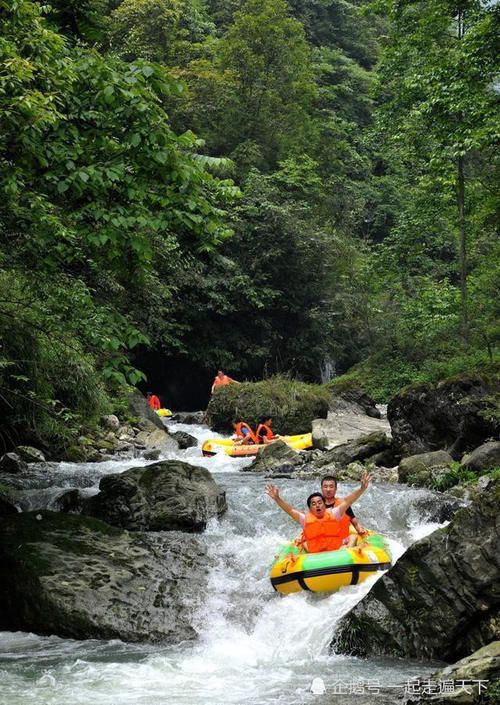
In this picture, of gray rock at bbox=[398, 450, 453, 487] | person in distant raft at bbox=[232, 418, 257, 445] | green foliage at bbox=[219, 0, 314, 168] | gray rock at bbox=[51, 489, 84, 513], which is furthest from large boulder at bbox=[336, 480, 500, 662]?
green foliage at bbox=[219, 0, 314, 168]

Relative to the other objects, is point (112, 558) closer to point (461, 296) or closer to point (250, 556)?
point (250, 556)

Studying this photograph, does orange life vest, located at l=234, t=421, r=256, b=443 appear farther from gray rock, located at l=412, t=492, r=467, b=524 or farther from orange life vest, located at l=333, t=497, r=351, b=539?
orange life vest, located at l=333, t=497, r=351, b=539

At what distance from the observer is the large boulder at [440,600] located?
5.79m

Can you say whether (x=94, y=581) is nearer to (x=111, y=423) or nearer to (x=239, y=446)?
(x=239, y=446)

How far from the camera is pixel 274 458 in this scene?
49.1ft

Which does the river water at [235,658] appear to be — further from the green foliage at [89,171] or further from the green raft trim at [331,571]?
the green foliage at [89,171]

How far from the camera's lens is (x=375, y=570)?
7.18 m

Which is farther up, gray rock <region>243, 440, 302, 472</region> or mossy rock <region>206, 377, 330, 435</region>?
mossy rock <region>206, 377, 330, 435</region>

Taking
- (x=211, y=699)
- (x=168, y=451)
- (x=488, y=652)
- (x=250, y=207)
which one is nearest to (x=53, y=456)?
(x=168, y=451)

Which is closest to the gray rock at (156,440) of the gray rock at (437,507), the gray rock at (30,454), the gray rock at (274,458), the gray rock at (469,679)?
the gray rock at (274,458)

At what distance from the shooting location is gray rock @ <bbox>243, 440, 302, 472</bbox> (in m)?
14.7

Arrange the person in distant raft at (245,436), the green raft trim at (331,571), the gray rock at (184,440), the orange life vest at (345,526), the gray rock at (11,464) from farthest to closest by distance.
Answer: the gray rock at (184,440)
the person in distant raft at (245,436)
the gray rock at (11,464)
the orange life vest at (345,526)
the green raft trim at (331,571)

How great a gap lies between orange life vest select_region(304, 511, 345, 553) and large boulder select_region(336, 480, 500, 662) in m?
1.24

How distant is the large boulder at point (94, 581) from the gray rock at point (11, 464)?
4060 millimetres
